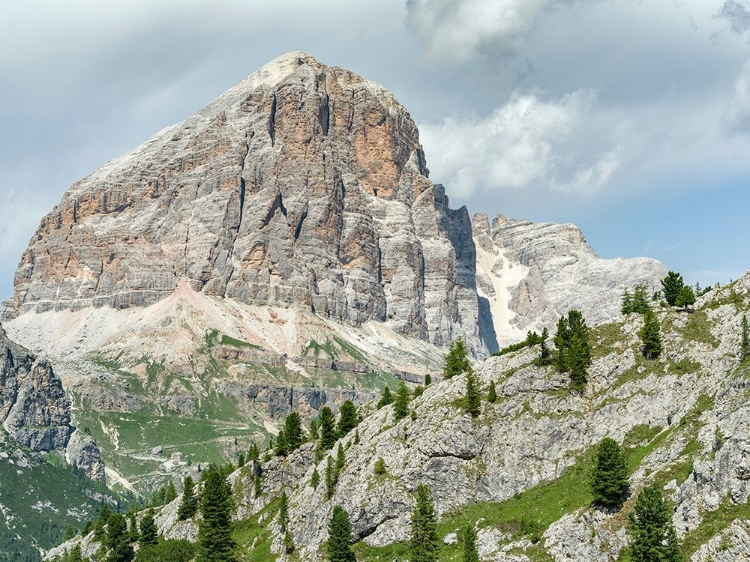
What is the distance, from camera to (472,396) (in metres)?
144

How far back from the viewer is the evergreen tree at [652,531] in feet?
305

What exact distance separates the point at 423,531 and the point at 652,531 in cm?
3852

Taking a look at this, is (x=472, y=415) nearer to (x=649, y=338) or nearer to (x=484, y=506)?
(x=484, y=506)

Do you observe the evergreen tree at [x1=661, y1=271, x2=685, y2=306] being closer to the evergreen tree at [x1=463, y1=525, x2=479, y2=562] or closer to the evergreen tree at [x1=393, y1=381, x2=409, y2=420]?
the evergreen tree at [x1=393, y1=381, x2=409, y2=420]

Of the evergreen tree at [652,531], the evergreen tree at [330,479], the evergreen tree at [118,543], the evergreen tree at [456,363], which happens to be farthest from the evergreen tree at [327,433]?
the evergreen tree at [652,531]

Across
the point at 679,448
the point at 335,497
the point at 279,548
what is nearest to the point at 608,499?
the point at 679,448

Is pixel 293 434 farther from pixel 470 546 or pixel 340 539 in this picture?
pixel 470 546

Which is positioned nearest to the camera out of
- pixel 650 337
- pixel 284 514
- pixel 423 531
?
pixel 423 531

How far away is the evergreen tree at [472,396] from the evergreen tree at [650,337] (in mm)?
28125

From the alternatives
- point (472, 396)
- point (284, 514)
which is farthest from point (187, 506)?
point (472, 396)

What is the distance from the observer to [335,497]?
146125 mm

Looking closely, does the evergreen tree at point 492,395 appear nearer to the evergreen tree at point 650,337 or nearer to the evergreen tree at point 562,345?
the evergreen tree at point 562,345

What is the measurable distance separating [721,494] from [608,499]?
14906mm

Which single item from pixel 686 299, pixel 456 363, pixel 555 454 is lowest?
pixel 555 454
